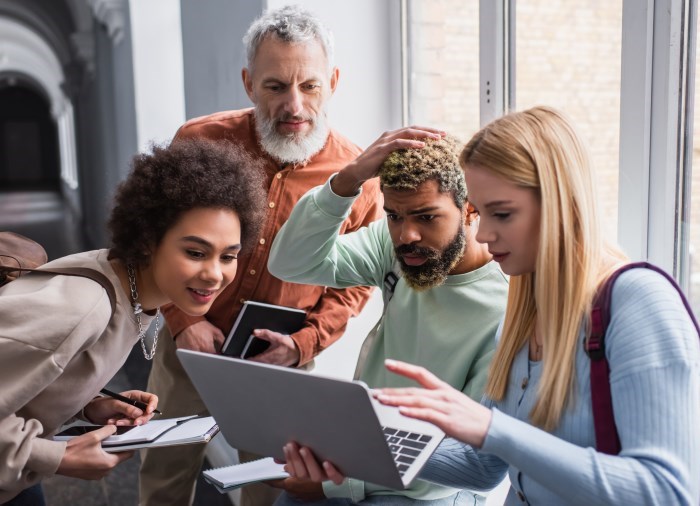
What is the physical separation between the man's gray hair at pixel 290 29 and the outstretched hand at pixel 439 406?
1.52 m

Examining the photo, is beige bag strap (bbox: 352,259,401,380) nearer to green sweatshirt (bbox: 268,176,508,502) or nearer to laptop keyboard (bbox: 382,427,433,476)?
green sweatshirt (bbox: 268,176,508,502)

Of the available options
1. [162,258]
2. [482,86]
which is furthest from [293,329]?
[482,86]

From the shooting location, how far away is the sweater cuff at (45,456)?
61.3 inches

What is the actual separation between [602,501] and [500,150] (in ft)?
2.09

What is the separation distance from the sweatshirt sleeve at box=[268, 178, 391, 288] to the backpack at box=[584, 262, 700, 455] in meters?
0.90

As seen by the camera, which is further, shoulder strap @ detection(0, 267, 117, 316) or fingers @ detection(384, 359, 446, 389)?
shoulder strap @ detection(0, 267, 117, 316)

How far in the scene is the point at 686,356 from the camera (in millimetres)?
1141

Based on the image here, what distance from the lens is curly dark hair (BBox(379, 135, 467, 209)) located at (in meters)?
1.77

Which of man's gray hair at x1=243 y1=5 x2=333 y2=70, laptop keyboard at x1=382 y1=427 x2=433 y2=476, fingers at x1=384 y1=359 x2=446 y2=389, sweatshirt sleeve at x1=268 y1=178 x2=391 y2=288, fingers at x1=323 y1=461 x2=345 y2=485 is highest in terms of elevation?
man's gray hair at x1=243 y1=5 x2=333 y2=70

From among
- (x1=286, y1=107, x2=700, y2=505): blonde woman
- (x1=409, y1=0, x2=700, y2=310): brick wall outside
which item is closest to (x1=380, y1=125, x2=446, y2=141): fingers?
(x1=409, y1=0, x2=700, y2=310): brick wall outside

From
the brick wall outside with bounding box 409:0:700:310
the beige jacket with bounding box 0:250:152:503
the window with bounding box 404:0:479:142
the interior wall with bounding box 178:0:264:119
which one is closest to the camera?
the beige jacket with bounding box 0:250:152:503

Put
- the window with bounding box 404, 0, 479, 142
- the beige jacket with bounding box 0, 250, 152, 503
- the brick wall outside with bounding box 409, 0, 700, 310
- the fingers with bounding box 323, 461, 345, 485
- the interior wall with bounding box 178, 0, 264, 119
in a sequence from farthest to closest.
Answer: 1. the interior wall with bounding box 178, 0, 264, 119
2. the window with bounding box 404, 0, 479, 142
3. the brick wall outside with bounding box 409, 0, 700, 310
4. the beige jacket with bounding box 0, 250, 152, 503
5. the fingers with bounding box 323, 461, 345, 485

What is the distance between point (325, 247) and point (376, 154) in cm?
38

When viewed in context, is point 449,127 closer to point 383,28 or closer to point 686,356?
point 383,28
